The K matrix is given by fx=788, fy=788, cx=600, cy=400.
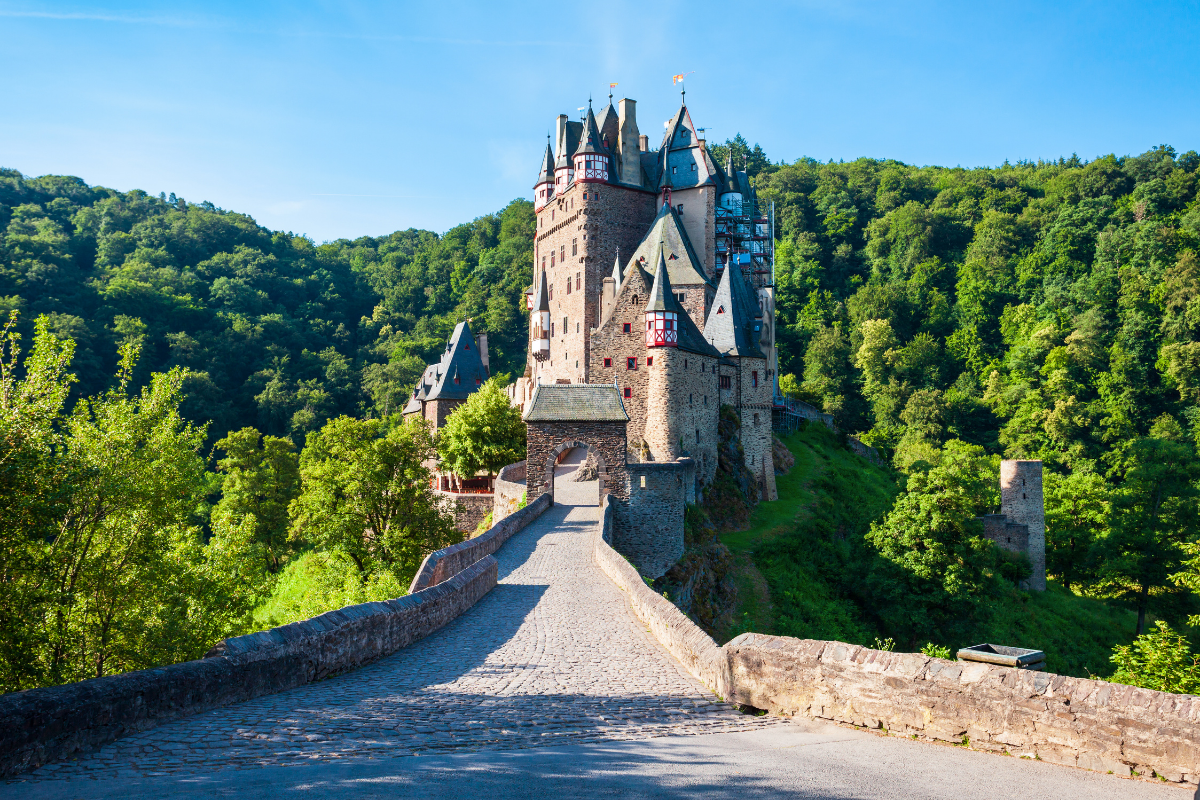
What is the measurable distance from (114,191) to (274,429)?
59520 mm

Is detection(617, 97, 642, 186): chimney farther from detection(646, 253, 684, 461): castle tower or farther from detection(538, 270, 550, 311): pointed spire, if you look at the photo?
detection(646, 253, 684, 461): castle tower

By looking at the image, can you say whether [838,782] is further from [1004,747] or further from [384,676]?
[384,676]

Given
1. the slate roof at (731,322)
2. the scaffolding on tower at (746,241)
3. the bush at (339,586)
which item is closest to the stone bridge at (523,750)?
the bush at (339,586)

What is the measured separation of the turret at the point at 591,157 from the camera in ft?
160

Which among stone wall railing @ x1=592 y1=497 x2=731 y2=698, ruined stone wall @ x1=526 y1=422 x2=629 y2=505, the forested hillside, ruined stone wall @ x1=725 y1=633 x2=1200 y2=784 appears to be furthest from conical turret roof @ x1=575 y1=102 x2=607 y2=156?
ruined stone wall @ x1=725 y1=633 x2=1200 y2=784

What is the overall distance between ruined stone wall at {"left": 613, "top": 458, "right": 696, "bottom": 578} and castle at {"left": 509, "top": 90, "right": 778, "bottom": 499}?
689 centimetres

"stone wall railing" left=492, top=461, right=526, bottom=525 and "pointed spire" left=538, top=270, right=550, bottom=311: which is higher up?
"pointed spire" left=538, top=270, right=550, bottom=311

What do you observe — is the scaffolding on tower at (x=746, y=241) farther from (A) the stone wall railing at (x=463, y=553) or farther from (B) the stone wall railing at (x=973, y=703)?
(B) the stone wall railing at (x=973, y=703)

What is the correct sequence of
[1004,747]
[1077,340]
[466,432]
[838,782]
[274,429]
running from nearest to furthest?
[838,782] → [1004,747] → [466,432] → [1077,340] → [274,429]

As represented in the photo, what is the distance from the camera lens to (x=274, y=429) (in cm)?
8275

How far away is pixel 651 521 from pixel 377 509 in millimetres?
9278

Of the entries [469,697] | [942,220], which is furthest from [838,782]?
[942,220]

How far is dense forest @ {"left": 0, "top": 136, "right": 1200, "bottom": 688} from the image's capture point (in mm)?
15516

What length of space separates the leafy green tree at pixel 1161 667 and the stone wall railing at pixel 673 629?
11.9m
